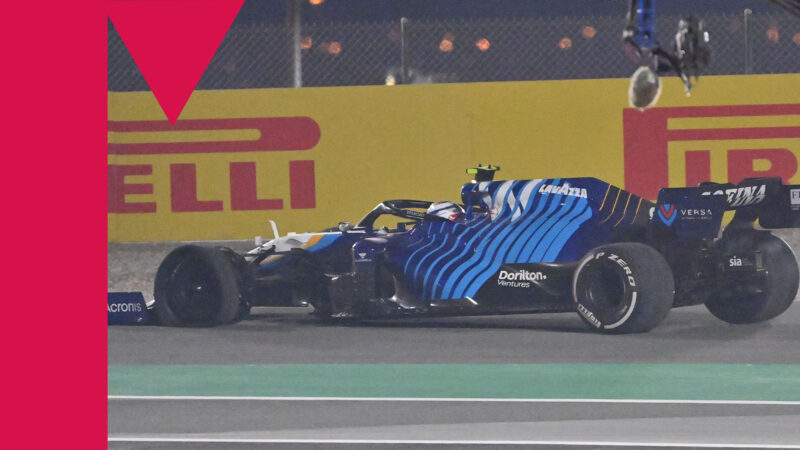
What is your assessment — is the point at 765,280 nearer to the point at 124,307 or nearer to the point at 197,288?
the point at 197,288

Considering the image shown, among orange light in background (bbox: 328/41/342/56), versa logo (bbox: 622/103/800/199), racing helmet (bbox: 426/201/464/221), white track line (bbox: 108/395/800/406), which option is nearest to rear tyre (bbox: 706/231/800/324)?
racing helmet (bbox: 426/201/464/221)

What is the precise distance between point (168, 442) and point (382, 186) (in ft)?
29.0

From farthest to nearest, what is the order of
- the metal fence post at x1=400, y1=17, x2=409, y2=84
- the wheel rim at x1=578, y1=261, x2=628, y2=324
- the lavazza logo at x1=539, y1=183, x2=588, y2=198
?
1. the metal fence post at x1=400, y1=17, x2=409, y2=84
2. the lavazza logo at x1=539, y1=183, x2=588, y2=198
3. the wheel rim at x1=578, y1=261, x2=628, y2=324

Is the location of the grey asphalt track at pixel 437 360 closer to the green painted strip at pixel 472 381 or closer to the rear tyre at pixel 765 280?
the rear tyre at pixel 765 280

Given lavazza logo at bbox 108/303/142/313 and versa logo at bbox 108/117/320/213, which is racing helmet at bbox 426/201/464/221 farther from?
versa logo at bbox 108/117/320/213

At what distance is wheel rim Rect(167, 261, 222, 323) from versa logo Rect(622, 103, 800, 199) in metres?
5.01

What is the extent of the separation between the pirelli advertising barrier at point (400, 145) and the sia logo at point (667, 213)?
161 inches

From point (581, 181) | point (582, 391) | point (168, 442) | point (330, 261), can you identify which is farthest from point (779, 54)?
point (168, 442)

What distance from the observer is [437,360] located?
10422 millimetres

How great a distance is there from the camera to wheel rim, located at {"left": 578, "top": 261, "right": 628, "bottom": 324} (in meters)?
11.3

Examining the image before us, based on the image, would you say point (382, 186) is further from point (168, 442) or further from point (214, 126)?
point (168, 442)

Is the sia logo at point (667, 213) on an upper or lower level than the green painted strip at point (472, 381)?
upper

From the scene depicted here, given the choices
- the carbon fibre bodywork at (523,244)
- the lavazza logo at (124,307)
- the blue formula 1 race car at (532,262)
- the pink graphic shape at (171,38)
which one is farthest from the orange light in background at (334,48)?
the lavazza logo at (124,307)

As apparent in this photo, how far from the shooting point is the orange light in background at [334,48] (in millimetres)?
15773
